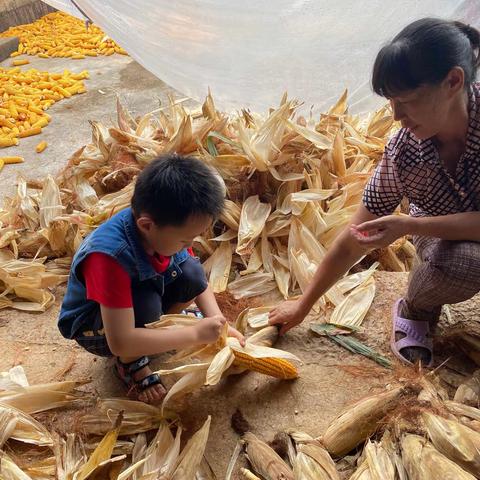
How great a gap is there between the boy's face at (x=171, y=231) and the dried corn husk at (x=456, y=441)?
896 millimetres

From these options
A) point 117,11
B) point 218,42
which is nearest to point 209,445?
point 218,42

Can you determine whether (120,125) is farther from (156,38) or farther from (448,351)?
(448,351)

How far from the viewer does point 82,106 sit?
5.46 meters

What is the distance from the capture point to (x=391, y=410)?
1.63 m

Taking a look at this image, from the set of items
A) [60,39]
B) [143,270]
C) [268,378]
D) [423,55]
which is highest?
[423,55]

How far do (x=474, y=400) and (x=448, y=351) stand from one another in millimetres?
343

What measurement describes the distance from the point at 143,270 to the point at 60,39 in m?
7.15

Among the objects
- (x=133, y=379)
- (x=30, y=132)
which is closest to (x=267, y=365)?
(x=133, y=379)

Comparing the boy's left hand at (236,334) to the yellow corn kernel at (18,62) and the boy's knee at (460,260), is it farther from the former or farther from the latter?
the yellow corn kernel at (18,62)

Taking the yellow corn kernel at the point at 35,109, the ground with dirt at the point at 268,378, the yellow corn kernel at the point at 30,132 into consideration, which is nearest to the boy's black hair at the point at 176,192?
the ground with dirt at the point at 268,378

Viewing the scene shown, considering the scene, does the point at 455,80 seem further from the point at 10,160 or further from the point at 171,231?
the point at 10,160

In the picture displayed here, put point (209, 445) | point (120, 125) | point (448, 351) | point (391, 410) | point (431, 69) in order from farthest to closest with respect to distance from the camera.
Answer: point (120, 125) < point (448, 351) < point (209, 445) < point (391, 410) < point (431, 69)

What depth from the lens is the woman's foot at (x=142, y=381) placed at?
6.19ft

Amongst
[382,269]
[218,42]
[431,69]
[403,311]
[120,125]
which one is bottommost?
[382,269]
